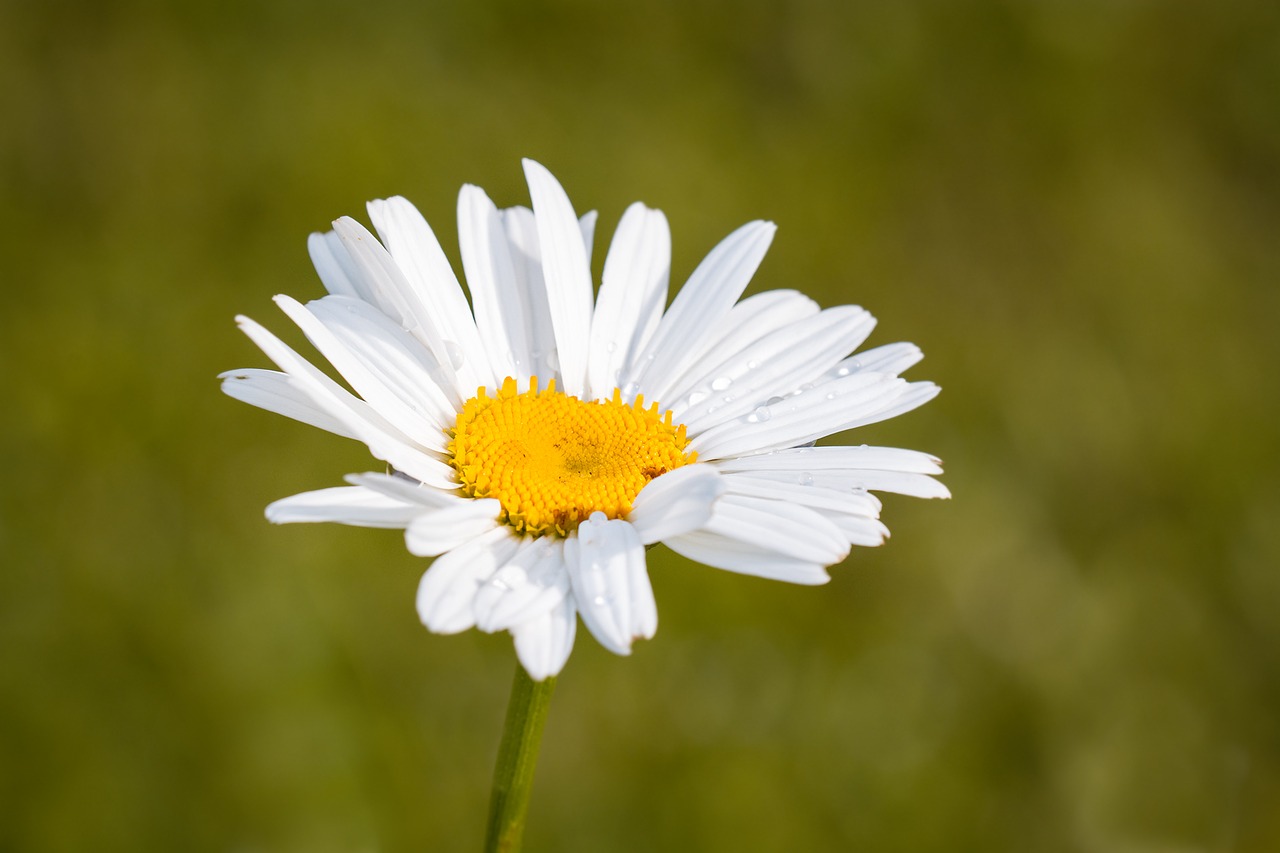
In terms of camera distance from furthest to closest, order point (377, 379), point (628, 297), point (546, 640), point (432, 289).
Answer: point (628, 297) → point (432, 289) → point (377, 379) → point (546, 640)

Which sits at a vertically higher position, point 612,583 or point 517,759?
point 612,583

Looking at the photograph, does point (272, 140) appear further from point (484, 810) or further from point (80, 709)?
point (484, 810)

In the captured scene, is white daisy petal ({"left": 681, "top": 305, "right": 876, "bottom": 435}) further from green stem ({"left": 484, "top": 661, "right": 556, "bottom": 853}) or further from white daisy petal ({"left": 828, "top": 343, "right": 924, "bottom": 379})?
green stem ({"left": 484, "top": 661, "right": 556, "bottom": 853})

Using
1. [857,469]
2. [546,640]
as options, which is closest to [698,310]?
[857,469]

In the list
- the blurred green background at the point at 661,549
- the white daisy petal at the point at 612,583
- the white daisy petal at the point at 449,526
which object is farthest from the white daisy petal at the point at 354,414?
the blurred green background at the point at 661,549

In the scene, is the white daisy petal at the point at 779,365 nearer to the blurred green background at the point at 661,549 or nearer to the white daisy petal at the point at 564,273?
the white daisy petal at the point at 564,273

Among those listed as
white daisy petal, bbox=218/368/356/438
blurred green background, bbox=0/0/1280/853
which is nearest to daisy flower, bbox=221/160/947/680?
white daisy petal, bbox=218/368/356/438

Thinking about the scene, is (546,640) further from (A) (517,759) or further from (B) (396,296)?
(B) (396,296)
